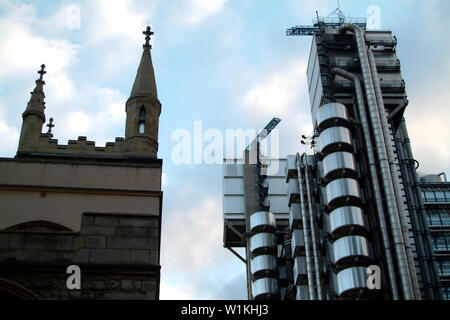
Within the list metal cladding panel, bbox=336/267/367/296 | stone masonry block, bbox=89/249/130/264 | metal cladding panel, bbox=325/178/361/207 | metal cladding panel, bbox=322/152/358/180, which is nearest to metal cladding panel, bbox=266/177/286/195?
metal cladding panel, bbox=322/152/358/180

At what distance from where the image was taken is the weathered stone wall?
18.8 metres

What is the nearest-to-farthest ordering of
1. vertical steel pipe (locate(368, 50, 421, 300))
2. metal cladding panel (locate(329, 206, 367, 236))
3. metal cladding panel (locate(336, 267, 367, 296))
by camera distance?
vertical steel pipe (locate(368, 50, 421, 300)) → metal cladding panel (locate(336, 267, 367, 296)) → metal cladding panel (locate(329, 206, 367, 236))

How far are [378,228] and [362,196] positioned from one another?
417 cm

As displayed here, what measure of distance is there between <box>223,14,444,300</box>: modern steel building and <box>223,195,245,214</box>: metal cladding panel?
1.28m

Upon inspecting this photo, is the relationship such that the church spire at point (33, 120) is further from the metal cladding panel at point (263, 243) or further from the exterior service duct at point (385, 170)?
the metal cladding panel at point (263, 243)

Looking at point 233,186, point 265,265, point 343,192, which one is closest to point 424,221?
point 343,192

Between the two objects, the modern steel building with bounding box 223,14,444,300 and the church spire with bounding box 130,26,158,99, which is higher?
the modern steel building with bounding box 223,14,444,300

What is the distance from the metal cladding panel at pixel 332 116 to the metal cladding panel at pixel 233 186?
30.5 meters

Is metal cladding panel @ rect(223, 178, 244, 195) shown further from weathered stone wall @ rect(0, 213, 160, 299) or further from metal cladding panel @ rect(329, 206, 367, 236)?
weathered stone wall @ rect(0, 213, 160, 299)

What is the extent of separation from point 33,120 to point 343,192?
147ft

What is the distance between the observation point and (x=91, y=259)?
19594mm

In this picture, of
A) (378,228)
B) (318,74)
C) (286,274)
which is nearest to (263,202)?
(286,274)

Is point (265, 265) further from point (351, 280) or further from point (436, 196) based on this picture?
point (436, 196)

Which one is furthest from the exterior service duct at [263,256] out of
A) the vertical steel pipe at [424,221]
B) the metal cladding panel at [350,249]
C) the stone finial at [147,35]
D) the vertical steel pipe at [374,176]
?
the stone finial at [147,35]
